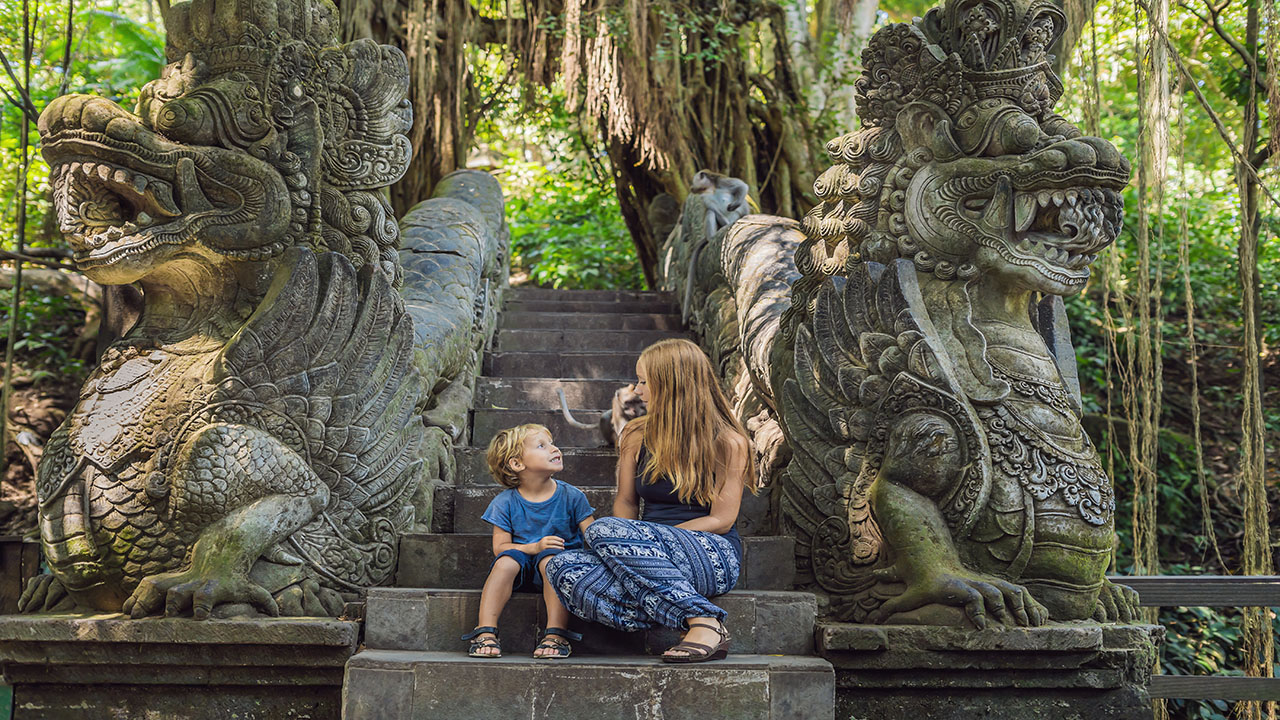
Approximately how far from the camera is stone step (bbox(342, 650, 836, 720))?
289 centimetres

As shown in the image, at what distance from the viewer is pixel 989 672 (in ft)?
10.5

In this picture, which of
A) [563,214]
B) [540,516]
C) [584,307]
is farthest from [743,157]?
[540,516]

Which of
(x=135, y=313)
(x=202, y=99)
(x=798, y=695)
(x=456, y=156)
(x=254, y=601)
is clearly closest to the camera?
(x=798, y=695)

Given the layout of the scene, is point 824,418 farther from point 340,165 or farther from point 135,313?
point 135,313

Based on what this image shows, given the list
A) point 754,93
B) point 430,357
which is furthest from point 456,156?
point 430,357

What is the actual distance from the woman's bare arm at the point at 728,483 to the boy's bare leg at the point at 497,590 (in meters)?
0.53

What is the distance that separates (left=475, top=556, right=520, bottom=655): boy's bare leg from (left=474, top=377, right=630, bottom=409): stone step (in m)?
2.38

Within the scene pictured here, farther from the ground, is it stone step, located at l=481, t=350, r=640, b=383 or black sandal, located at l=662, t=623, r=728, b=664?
stone step, located at l=481, t=350, r=640, b=383

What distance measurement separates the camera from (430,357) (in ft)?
14.8

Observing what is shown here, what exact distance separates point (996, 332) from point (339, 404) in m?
2.17

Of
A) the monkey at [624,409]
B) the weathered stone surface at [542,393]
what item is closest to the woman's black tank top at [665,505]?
the monkey at [624,409]

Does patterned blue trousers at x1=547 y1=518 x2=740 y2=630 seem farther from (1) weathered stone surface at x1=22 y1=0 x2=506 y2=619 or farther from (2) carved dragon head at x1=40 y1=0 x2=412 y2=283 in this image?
(2) carved dragon head at x1=40 y1=0 x2=412 y2=283

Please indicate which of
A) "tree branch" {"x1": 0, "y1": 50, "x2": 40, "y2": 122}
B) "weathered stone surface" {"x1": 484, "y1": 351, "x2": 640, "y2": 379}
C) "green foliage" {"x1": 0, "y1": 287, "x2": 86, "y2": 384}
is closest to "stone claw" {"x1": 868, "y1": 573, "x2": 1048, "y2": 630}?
"weathered stone surface" {"x1": 484, "y1": 351, "x2": 640, "y2": 379}

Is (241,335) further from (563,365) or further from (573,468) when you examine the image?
(563,365)
